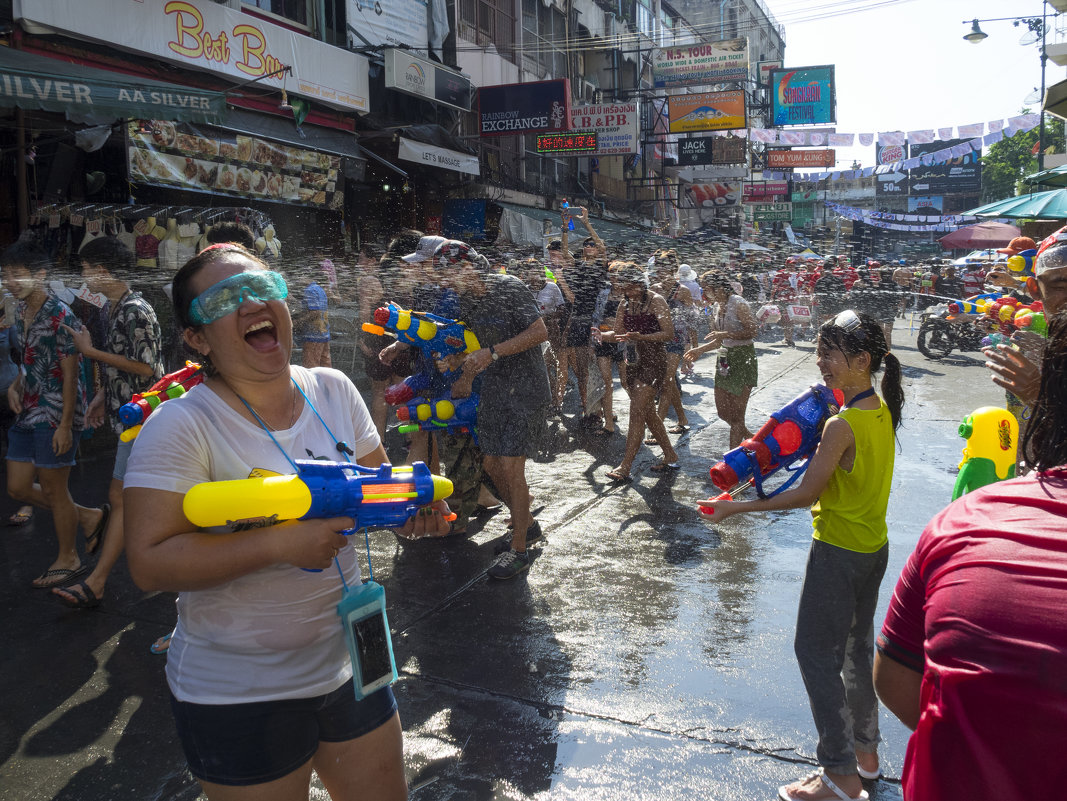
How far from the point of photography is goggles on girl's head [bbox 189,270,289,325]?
5.88ft

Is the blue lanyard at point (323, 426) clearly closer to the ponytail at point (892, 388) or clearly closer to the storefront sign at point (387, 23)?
the ponytail at point (892, 388)

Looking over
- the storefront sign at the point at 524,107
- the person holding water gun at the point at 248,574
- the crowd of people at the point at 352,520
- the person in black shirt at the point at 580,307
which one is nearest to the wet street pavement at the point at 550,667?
the crowd of people at the point at 352,520

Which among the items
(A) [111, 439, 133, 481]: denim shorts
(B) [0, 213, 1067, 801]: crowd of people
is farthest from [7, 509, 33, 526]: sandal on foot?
(A) [111, 439, 133, 481]: denim shorts

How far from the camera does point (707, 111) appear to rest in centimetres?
2434

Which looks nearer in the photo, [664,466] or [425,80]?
[664,466]

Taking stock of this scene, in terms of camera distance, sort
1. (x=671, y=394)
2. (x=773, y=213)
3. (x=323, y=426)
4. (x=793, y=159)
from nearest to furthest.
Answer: (x=323, y=426), (x=671, y=394), (x=793, y=159), (x=773, y=213)

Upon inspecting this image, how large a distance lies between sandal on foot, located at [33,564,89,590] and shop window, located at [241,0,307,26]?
10.0 m

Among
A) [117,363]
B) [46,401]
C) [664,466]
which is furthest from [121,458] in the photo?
[664,466]

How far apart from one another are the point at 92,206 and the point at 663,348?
6.34 m

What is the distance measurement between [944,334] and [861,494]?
14547 mm

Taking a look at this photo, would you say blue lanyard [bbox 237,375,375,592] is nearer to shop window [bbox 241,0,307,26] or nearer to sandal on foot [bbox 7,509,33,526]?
sandal on foot [bbox 7,509,33,526]

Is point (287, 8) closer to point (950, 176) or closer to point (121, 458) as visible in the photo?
point (121, 458)

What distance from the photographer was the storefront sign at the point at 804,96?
3381 centimetres

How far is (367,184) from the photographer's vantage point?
15.2 meters
